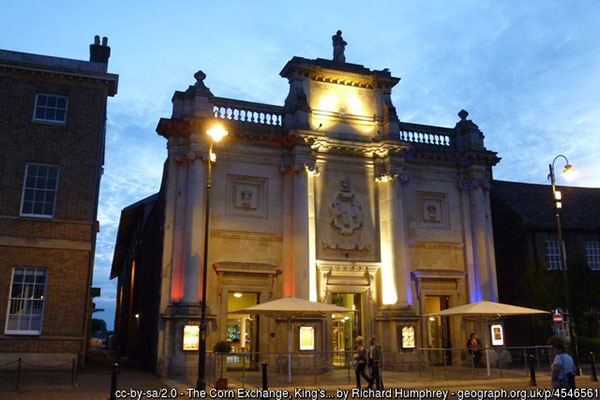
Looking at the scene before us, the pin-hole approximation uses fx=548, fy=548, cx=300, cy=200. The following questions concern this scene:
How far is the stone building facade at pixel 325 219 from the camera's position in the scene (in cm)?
2386

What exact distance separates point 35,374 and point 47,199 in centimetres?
661

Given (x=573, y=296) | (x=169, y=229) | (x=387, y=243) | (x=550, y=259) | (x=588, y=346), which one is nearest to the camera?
(x=169, y=229)

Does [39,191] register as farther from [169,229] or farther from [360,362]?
[360,362]

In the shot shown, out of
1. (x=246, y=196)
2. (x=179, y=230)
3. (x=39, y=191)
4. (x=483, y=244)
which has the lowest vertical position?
(x=179, y=230)

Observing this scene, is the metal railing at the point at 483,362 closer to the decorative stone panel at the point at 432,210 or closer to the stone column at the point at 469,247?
the stone column at the point at 469,247

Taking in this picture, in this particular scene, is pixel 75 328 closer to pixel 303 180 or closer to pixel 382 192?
pixel 303 180

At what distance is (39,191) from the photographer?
70.9ft

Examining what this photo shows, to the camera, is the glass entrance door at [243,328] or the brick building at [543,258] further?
the brick building at [543,258]

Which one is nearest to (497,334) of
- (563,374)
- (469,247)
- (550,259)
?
(469,247)

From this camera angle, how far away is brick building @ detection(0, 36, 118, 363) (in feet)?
67.1

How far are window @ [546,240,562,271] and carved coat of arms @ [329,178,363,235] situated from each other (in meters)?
12.1

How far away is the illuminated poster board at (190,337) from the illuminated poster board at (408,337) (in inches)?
368

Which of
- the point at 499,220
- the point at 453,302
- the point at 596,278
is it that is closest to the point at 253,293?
the point at 453,302

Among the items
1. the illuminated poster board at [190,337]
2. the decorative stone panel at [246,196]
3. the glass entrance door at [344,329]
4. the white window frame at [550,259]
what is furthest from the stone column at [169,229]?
the white window frame at [550,259]
